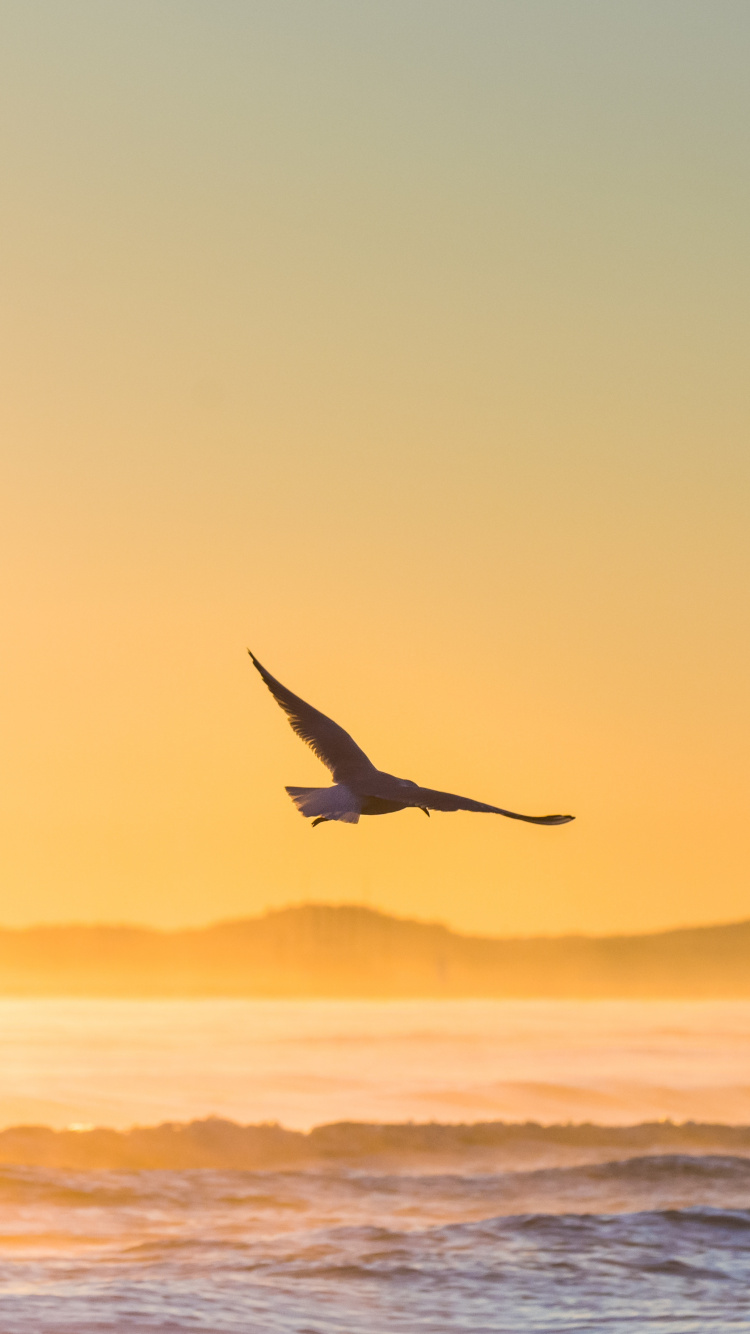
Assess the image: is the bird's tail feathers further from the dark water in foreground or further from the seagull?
the dark water in foreground

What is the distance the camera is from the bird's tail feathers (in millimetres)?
9156

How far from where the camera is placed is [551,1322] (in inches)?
2493

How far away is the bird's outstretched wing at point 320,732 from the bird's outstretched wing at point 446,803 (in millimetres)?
1104

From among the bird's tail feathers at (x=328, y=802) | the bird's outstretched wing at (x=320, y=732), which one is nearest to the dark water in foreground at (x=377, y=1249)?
the bird's outstretched wing at (x=320, y=732)

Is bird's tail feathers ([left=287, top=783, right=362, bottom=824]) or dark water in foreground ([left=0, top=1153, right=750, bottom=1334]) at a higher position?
bird's tail feathers ([left=287, top=783, right=362, bottom=824])

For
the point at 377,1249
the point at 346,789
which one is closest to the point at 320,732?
the point at 346,789

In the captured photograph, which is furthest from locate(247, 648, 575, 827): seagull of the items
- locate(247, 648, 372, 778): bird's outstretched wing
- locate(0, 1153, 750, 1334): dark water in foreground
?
locate(0, 1153, 750, 1334): dark water in foreground

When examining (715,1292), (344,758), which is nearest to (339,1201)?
(715,1292)

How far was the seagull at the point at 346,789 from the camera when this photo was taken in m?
9.33

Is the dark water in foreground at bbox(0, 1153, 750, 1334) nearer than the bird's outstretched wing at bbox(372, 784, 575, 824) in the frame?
No

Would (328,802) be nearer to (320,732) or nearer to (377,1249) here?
(320,732)

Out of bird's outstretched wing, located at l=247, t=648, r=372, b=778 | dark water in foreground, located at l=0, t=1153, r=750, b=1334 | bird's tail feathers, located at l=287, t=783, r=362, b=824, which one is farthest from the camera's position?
dark water in foreground, located at l=0, t=1153, r=750, b=1334

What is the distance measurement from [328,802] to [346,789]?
347 millimetres

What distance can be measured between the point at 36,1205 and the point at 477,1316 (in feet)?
156
